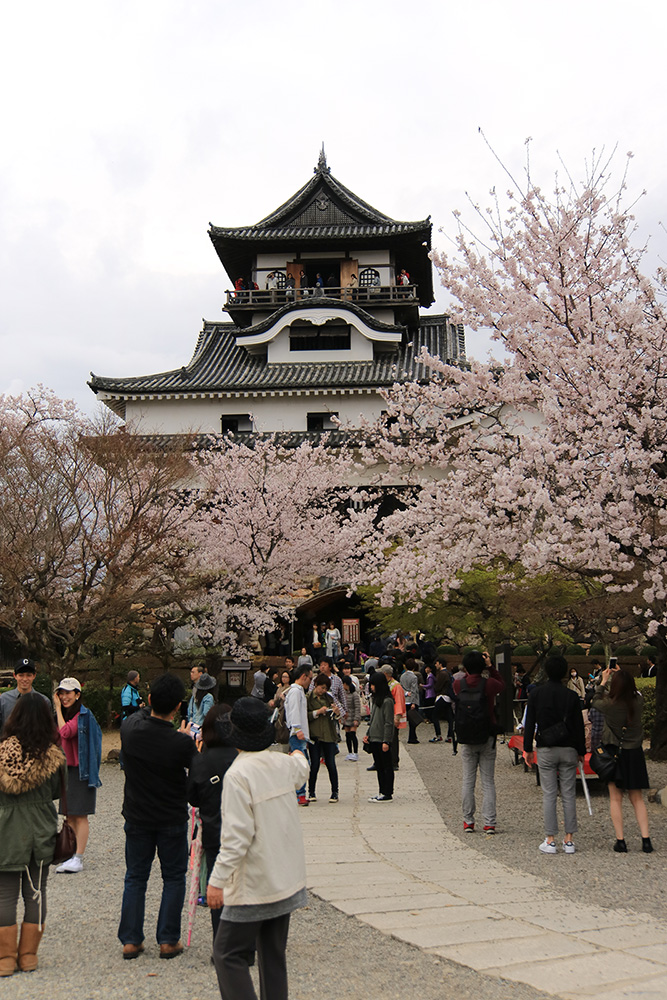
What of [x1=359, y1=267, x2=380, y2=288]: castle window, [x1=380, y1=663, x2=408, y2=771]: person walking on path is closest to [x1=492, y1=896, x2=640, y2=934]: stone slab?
[x1=380, y1=663, x2=408, y2=771]: person walking on path

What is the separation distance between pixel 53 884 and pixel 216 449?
985 inches

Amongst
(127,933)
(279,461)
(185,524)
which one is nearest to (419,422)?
(185,524)

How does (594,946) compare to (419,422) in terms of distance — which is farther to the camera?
Answer: (419,422)

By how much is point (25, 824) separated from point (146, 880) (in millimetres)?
861

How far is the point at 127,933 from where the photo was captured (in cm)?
564

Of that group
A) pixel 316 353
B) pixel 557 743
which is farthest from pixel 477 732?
pixel 316 353

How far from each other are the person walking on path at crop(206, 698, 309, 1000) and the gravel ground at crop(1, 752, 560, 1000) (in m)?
0.13

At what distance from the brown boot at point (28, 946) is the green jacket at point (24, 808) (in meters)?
0.41

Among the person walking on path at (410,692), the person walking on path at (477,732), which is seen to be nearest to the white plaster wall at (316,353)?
the person walking on path at (410,692)

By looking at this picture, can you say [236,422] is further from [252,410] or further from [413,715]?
[413,715]

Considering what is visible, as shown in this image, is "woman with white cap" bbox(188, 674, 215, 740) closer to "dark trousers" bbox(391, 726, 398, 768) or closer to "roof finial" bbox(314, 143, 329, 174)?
"dark trousers" bbox(391, 726, 398, 768)

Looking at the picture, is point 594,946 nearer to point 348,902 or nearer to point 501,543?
point 348,902

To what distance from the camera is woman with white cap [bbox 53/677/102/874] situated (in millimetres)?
7867

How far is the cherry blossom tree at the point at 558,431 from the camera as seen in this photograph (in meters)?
11.6
